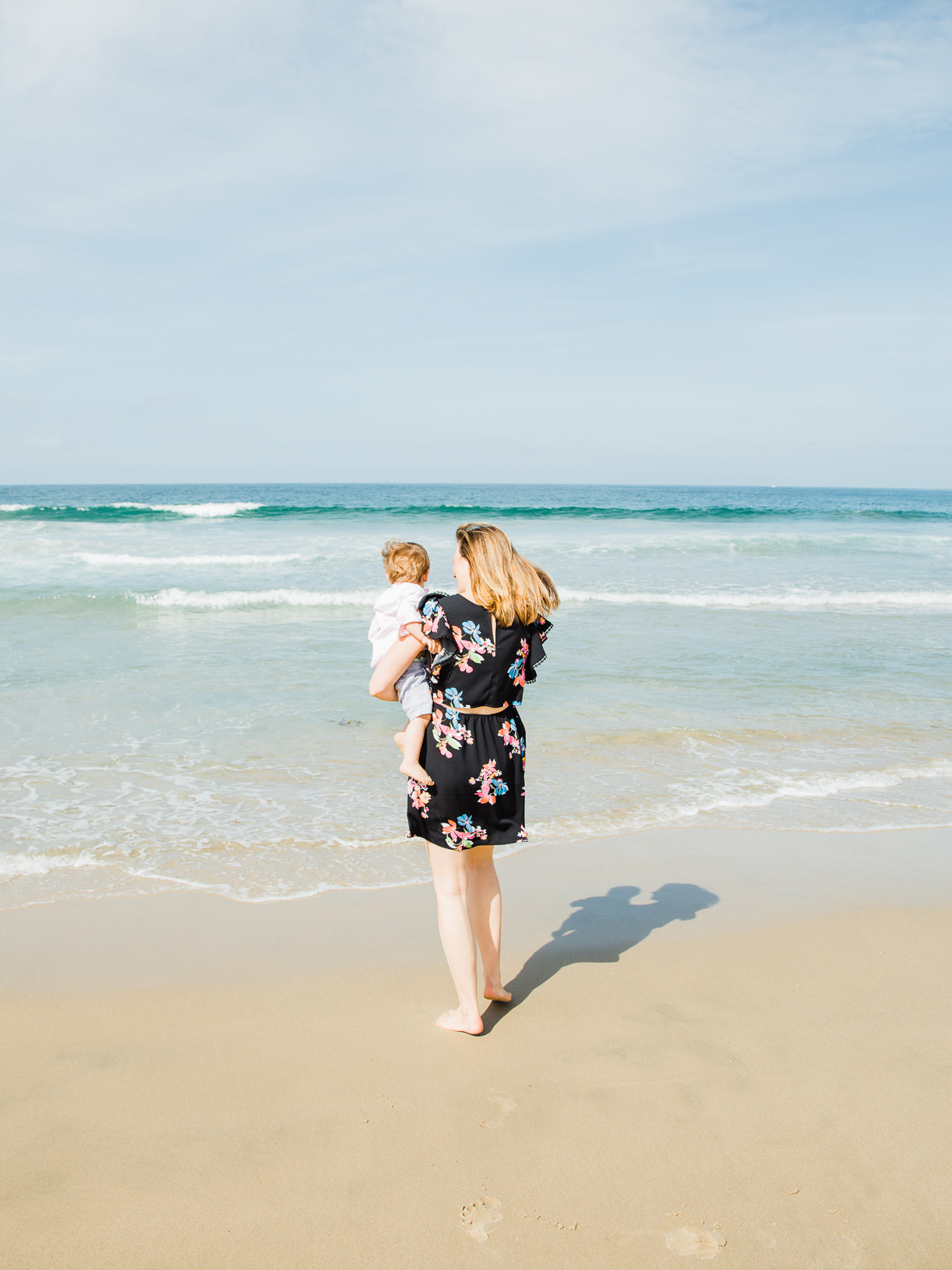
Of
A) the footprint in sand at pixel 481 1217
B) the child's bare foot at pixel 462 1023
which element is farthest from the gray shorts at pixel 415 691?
the footprint in sand at pixel 481 1217

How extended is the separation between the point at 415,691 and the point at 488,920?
984mm

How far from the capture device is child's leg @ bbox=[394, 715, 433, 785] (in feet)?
9.48

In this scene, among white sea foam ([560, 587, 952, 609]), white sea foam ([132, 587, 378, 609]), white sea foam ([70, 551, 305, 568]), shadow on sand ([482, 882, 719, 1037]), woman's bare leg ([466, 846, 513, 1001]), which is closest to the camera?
woman's bare leg ([466, 846, 513, 1001])

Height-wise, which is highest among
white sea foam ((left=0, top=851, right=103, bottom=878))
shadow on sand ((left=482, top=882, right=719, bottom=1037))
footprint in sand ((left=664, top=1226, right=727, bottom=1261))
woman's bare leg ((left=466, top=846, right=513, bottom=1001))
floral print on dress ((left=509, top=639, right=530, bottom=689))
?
floral print on dress ((left=509, top=639, right=530, bottom=689))

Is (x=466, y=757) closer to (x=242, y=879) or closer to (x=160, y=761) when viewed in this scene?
(x=242, y=879)

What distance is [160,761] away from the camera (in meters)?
6.07

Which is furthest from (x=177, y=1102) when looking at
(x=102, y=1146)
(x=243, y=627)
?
(x=243, y=627)

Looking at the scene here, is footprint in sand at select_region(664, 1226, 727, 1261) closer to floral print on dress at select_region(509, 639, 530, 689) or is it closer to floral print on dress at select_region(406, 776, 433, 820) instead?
floral print on dress at select_region(406, 776, 433, 820)

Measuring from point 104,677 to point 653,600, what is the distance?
940cm

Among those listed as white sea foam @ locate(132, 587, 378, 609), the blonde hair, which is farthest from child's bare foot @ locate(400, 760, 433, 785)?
white sea foam @ locate(132, 587, 378, 609)

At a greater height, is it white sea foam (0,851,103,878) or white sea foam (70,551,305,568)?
white sea foam (70,551,305,568)

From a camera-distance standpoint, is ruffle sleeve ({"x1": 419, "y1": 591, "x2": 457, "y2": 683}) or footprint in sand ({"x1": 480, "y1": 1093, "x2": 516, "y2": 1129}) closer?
footprint in sand ({"x1": 480, "y1": 1093, "x2": 516, "y2": 1129})

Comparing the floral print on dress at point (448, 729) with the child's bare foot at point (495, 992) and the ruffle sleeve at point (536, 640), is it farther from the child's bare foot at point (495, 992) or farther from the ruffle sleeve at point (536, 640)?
the child's bare foot at point (495, 992)

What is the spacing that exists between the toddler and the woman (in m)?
0.04
